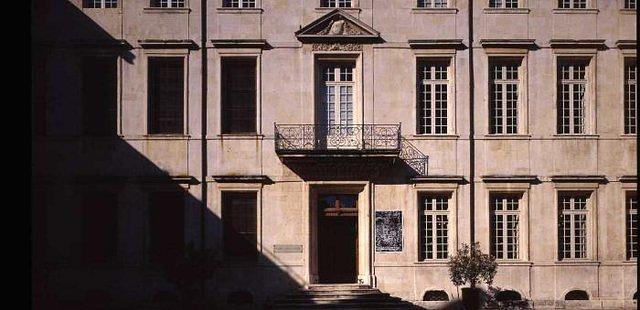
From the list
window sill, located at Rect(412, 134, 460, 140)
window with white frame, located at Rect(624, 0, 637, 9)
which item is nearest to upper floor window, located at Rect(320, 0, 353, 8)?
window sill, located at Rect(412, 134, 460, 140)

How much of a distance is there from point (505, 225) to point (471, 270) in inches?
102

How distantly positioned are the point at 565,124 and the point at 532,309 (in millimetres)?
5647

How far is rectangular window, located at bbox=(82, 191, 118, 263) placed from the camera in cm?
2156

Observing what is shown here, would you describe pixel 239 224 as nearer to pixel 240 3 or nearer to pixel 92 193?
pixel 92 193

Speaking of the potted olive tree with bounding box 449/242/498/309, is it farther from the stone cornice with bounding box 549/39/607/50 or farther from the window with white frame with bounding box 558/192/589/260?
the stone cornice with bounding box 549/39/607/50

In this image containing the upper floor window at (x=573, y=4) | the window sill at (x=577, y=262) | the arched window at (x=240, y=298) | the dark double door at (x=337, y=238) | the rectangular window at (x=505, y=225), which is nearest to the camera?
the arched window at (x=240, y=298)

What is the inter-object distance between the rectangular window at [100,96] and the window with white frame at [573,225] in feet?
44.9

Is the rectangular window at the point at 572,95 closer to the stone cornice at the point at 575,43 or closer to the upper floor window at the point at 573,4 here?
the stone cornice at the point at 575,43

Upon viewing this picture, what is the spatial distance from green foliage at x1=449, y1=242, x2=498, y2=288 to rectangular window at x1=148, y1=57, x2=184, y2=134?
29.2ft

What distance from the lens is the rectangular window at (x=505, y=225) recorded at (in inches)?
866

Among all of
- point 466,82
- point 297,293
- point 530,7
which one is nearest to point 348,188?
point 297,293

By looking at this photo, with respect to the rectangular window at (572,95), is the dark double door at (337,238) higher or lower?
lower

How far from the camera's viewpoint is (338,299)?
20562mm

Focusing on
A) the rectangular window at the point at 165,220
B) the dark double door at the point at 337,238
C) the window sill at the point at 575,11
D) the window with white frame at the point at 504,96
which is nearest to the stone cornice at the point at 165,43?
the rectangular window at the point at 165,220
